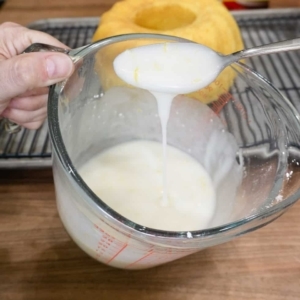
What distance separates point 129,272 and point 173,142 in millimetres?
192

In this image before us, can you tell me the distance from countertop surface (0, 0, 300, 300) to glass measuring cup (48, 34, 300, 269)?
4cm

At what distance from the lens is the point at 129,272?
44 cm

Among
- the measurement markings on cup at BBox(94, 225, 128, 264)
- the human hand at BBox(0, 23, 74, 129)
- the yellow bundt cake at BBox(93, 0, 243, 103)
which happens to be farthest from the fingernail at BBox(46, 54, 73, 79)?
the yellow bundt cake at BBox(93, 0, 243, 103)

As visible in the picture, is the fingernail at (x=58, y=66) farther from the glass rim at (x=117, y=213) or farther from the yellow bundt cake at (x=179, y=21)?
the yellow bundt cake at (x=179, y=21)

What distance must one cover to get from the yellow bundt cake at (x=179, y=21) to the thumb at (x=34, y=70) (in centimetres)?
25

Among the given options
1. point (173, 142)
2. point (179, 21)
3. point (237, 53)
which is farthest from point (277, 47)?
point (179, 21)

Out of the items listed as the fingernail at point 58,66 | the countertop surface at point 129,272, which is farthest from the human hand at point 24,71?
the countertop surface at point 129,272

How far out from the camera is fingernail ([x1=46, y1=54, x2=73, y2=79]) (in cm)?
35

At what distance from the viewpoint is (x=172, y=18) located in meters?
0.66

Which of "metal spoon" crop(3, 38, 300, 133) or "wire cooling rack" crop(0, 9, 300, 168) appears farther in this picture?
"wire cooling rack" crop(0, 9, 300, 168)

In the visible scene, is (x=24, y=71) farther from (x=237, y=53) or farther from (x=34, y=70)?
(x=237, y=53)

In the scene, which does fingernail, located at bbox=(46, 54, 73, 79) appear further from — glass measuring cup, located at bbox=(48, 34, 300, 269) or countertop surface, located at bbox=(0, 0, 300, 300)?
countertop surface, located at bbox=(0, 0, 300, 300)

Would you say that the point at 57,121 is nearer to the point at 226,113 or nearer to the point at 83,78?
the point at 83,78

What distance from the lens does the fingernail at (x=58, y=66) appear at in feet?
1.16
